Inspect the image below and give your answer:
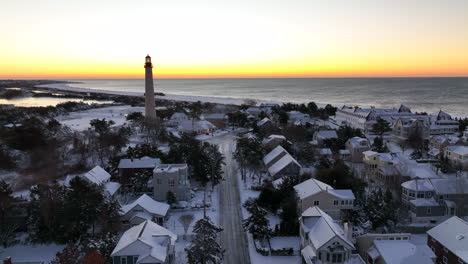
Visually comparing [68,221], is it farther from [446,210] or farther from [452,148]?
[452,148]

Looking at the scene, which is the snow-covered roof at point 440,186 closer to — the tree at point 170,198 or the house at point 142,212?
the tree at point 170,198

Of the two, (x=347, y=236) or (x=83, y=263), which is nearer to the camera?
(x=83, y=263)

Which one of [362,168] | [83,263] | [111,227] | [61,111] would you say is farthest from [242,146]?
[61,111]

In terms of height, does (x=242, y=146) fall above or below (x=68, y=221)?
above

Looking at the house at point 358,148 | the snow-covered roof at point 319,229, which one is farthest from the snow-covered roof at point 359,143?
the snow-covered roof at point 319,229

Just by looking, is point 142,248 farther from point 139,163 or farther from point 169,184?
point 139,163

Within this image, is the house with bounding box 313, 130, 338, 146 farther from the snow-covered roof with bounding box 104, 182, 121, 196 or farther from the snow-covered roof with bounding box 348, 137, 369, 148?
the snow-covered roof with bounding box 104, 182, 121, 196

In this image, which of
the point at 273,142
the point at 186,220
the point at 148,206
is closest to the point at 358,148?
the point at 273,142

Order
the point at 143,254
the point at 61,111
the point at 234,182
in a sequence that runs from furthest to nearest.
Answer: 1. the point at 61,111
2. the point at 234,182
3. the point at 143,254
